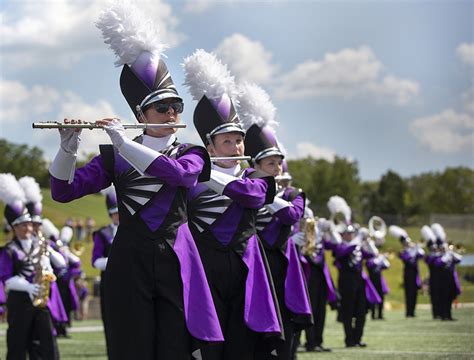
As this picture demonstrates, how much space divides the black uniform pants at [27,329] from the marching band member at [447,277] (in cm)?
1405

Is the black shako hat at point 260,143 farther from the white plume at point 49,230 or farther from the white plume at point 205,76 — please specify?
the white plume at point 49,230

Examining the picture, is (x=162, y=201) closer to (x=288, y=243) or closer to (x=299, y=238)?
(x=288, y=243)

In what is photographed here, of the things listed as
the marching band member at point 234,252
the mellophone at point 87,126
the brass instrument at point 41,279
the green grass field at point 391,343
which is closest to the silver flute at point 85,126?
the mellophone at point 87,126

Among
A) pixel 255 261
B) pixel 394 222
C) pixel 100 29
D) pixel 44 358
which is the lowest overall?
pixel 44 358

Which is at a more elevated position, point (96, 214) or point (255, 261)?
point (96, 214)

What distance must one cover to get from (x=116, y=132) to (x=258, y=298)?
187 centimetres

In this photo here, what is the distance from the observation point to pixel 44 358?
10.2 m

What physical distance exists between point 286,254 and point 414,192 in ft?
346

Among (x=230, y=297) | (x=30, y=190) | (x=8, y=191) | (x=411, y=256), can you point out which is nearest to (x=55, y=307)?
(x=30, y=190)

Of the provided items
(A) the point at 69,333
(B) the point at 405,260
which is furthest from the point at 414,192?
(A) the point at 69,333

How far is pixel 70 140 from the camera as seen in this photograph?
5.39 meters

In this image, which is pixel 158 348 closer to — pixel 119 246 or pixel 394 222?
pixel 119 246

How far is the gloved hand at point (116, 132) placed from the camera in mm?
5324

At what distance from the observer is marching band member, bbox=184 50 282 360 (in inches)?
262
